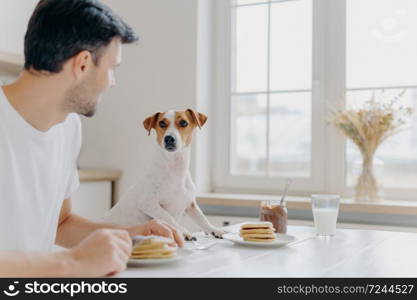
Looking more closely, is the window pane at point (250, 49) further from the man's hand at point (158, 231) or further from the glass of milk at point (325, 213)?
the man's hand at point (158, 231)

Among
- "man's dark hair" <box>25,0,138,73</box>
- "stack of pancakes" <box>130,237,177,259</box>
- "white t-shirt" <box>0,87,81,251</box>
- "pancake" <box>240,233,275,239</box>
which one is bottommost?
"pancake" <box>240,233,275,239</box>

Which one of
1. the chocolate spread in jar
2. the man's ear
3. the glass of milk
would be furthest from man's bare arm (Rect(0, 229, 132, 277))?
the glass of milk

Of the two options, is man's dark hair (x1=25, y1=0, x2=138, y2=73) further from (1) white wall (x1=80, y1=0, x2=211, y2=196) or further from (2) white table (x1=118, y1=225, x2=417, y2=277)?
(1) white wall (x1=80, y1=0, x2=211, y2=196)

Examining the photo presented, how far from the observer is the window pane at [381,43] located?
106 inches

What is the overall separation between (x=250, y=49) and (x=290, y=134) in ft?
1.87

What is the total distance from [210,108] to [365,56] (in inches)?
36.6

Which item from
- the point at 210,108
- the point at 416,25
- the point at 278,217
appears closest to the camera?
the point at 278,217

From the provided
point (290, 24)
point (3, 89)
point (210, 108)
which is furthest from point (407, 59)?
point (3, 89)

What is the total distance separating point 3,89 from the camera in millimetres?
1199

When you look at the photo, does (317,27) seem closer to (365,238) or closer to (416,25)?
(416,25)

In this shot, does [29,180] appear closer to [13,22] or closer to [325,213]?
[325,213]

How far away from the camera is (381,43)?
8.99 feet

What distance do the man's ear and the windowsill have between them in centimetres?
161

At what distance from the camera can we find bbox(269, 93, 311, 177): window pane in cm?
290
